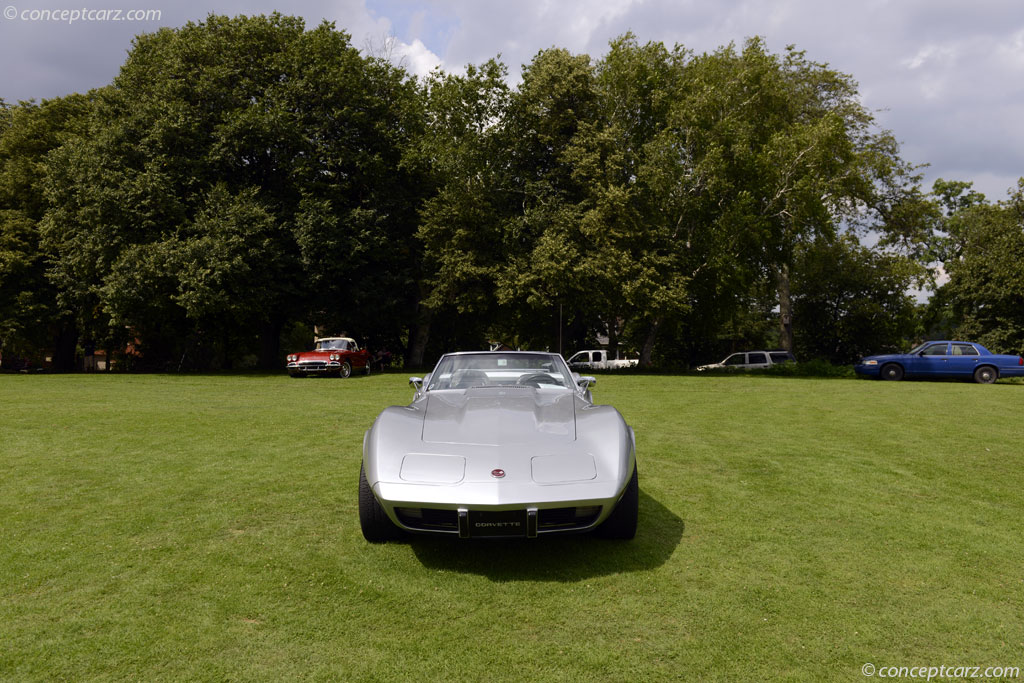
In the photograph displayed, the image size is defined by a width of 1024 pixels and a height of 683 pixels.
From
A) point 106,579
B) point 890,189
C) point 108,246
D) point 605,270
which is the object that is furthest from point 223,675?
point 890,189

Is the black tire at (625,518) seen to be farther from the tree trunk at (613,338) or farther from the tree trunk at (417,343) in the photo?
the tree trunk at (613,338)

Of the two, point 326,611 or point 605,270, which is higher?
point 605,270

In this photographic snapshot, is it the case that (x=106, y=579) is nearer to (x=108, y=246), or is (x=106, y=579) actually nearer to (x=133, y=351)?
(x=108, y=246)

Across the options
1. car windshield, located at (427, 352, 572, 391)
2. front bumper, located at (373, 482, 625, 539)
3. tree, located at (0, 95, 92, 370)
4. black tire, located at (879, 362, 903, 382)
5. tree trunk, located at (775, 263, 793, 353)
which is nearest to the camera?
front bumper, located at (373, 482, 625, 539)

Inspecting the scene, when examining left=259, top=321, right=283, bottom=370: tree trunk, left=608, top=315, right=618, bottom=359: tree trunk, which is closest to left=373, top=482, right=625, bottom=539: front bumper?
left=259, top=321, right=283, bottom=370: tree trunk

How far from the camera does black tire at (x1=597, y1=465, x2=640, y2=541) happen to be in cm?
444

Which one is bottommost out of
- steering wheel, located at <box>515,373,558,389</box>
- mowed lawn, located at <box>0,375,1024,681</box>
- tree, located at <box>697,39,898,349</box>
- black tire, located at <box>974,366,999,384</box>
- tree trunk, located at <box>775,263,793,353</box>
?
mowed lawn, located at <box>0,375,1024,681</box>

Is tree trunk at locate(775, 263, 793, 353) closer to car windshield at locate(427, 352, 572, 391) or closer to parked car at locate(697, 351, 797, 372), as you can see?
parked car at locate(697, 351, 797, 372)

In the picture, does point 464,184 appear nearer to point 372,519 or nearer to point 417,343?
point 417,343

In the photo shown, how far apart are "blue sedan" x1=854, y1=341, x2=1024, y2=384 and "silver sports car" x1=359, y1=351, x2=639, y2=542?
23932 mm

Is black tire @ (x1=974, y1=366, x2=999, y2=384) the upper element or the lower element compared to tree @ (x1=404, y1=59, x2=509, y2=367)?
lower

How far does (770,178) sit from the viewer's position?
29.7 meters

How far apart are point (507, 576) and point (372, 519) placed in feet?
3.51

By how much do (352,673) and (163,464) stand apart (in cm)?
529
